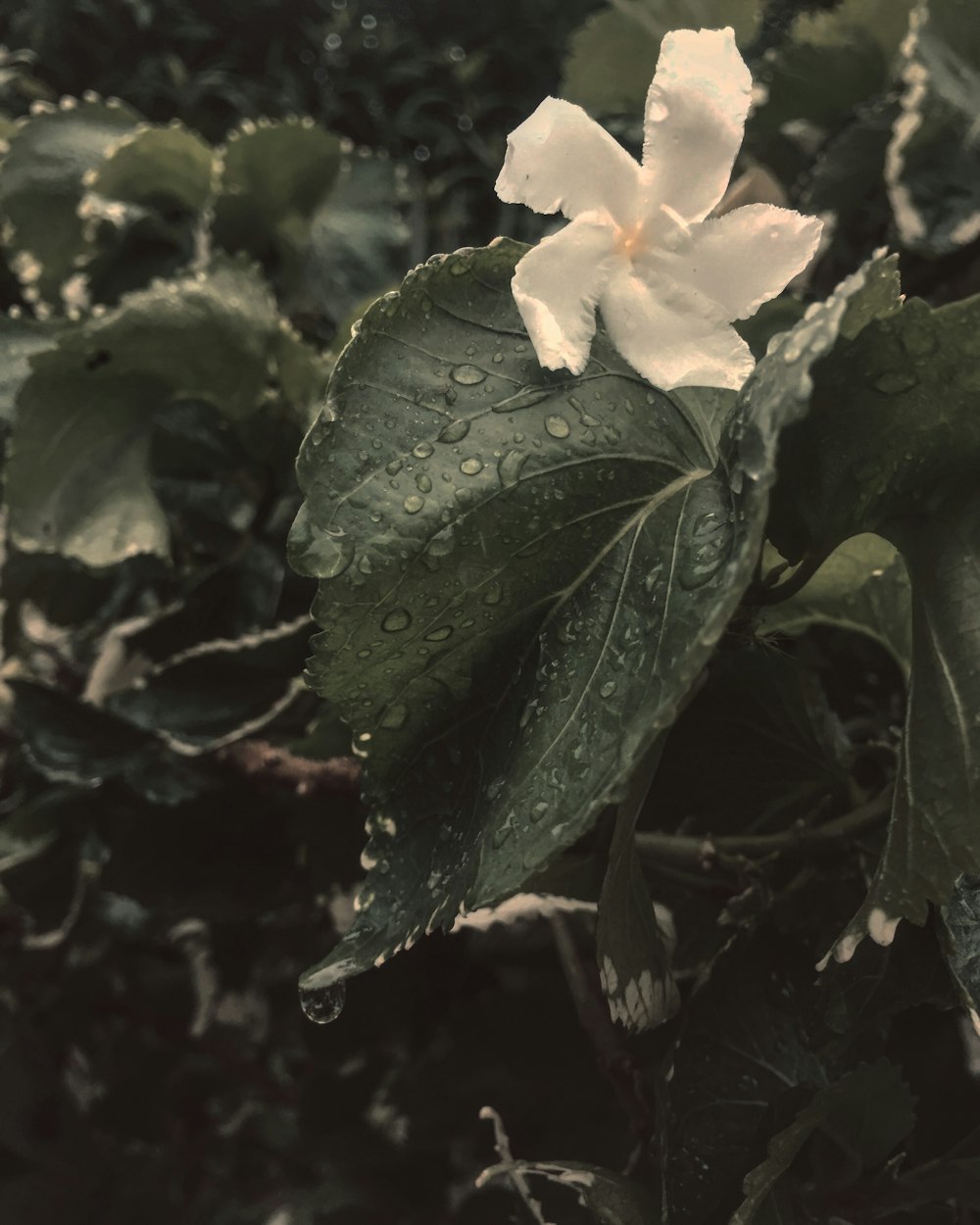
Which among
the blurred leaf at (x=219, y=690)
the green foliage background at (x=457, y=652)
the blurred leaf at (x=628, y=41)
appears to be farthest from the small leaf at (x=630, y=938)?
the blurred leaf at (x=628, y=41)

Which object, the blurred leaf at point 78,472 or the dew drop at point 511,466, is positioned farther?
the blurred leaf at point 78,472

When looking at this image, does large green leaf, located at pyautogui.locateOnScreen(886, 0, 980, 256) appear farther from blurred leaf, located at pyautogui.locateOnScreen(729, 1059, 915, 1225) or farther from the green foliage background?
blurred leaf, located at pyautogui.locateOnScreen(729, 1059, 915, 1225)

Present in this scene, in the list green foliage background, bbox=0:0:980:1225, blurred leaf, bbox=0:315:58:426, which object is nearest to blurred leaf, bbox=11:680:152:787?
green foliage background, bbox=0:0:980:1225

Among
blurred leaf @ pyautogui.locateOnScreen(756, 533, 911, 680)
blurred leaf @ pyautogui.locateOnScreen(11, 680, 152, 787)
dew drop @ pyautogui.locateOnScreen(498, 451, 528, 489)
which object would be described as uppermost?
dew drop @ pyautogui.locateOnScreen(498, 451, 528, 489)

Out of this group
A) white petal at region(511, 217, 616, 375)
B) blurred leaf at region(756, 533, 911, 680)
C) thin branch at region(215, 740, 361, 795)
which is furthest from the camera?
thin branch at region(215, 740, 361, 795)

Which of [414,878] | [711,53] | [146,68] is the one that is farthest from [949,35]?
[146,68]

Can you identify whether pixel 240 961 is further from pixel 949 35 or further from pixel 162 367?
pixel 949 35

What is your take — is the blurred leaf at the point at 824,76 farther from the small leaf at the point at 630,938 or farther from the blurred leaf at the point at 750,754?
the small leaf at the point at 630,938
